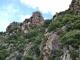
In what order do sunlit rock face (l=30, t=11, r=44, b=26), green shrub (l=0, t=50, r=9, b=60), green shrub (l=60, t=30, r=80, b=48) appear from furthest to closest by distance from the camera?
sunlit rock face (l=30, t=11, r=44, b=26) < green shrub (l=0, t=50, r=9, b=60) < green shrub (l=60, t=30, r=80, b=48)

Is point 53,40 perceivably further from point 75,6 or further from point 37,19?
Result: point 37,19

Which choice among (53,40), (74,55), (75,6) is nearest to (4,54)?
(75,6)

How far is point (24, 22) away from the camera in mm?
110250

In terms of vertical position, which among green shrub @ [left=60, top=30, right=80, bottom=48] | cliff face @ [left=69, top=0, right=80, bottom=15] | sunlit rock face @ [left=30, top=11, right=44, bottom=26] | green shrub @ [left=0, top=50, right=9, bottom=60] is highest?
sunlit rock face @ [left=30, top=11, right=44, bottom=26]

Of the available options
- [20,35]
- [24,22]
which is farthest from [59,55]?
[24,22]

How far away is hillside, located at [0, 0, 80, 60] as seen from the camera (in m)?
39.8

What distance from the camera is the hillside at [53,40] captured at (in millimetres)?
39750

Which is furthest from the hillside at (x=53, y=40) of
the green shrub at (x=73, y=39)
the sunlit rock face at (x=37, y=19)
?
the sunlit rock face at (x=37, y=19)

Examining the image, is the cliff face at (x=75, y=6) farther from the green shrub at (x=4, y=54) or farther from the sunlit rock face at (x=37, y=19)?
the sunlit rock face at (x=37, y=19)

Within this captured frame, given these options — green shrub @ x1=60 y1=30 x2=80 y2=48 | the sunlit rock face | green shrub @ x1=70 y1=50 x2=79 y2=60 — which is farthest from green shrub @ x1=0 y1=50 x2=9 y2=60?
green shrub @ x1=70 y1=50 x2=79 y2=60

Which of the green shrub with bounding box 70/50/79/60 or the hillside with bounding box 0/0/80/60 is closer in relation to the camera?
the green shrub with bounding box 70/50/79/60

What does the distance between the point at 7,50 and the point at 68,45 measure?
47502mm

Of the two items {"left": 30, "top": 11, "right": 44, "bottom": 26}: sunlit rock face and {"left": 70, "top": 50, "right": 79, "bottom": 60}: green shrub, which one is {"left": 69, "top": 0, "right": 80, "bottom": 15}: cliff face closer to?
{"left": 70, "top": 50, "right": 79, "bottom": 60}: green shrub

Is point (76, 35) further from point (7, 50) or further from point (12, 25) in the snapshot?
point (12, 25)
